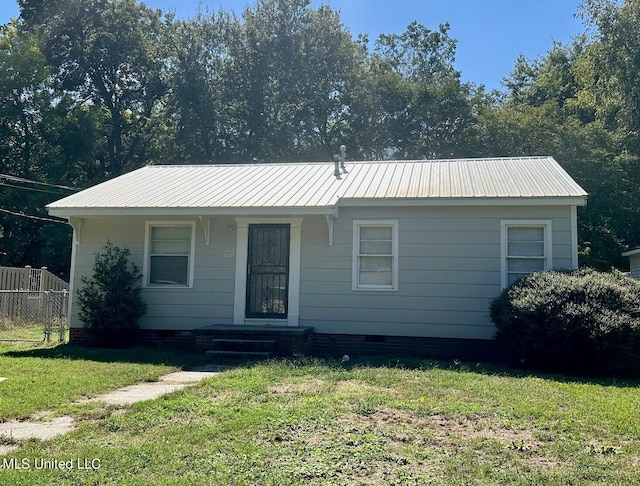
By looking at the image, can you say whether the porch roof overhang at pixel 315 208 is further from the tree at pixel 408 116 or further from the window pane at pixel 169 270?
the tree at pixel 408 116

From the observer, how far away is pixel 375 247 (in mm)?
10250

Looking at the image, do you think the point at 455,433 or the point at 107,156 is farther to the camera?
the point at 107,156

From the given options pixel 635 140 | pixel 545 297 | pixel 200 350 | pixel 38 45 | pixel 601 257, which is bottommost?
pixel 200 350

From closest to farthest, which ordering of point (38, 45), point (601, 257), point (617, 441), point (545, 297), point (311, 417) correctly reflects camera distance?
point (617, 441), point (311, 417), point (545, 297), point (601, 257), point (38, 45)

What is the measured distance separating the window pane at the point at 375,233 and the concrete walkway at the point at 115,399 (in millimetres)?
3642

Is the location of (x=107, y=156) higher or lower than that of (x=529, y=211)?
higher

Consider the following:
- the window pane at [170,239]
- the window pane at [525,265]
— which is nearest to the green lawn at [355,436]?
the window pane at [525,265]

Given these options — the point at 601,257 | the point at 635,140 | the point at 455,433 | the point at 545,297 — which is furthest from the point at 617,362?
the point at 635,140

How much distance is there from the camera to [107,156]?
28312mm

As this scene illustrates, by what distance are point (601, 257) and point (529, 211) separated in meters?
10.9

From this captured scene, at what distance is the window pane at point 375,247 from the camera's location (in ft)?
33.5

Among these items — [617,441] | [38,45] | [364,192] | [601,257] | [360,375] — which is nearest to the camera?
[617,441]

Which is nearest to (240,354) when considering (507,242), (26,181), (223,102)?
(507,242)

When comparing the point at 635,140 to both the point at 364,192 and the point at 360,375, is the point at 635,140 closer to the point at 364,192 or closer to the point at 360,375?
the point at 364,192
